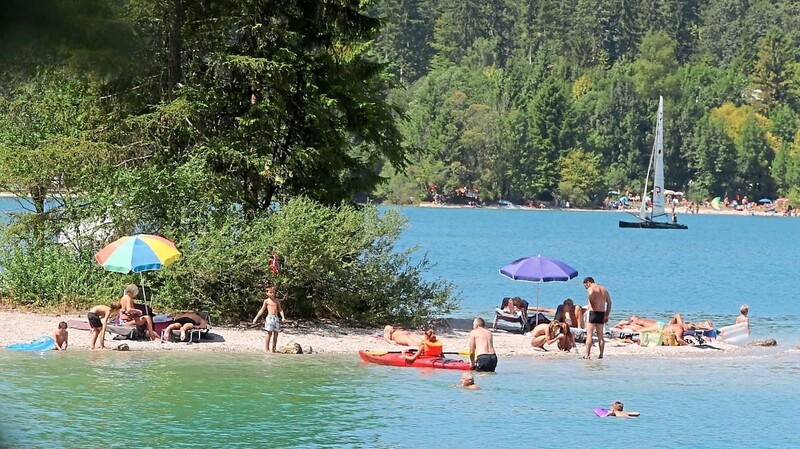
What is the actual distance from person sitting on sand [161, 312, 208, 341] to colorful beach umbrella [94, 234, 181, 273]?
1.19 metres

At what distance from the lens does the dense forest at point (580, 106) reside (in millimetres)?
135000

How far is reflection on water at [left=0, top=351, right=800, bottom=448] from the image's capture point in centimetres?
1566

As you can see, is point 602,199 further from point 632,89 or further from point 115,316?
point 115,316

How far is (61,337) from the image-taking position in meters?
20.5

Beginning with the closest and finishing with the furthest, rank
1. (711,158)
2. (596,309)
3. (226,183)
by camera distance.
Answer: (596,309)
(226,183)
(711,158)

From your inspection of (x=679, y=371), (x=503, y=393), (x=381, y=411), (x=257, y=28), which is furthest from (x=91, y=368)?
(x=679, y=371)

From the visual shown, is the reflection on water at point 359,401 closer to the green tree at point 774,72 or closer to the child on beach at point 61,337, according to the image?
the child on beach at point 61,337

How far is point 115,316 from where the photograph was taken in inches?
877

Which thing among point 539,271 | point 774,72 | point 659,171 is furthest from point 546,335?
point 774,72

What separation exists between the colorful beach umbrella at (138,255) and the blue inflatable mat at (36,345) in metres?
1.63

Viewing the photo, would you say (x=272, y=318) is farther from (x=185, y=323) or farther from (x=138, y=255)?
(x=138, y=255)

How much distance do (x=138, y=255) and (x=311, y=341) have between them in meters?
3.88

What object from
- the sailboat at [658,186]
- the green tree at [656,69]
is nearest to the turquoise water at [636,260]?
the sailboat at [658,186]

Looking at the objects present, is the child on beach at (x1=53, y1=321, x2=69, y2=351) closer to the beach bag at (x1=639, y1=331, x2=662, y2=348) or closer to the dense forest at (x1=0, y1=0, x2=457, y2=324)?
the dense forest at (x1=0, y1=0, x2=457, y2=324)
